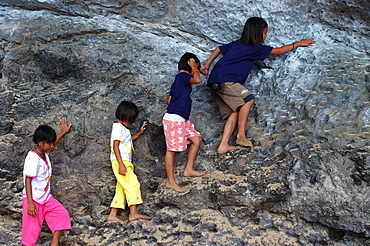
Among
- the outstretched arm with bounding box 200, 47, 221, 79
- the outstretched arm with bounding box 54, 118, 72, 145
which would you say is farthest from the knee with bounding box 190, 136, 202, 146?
the outstretched arm with bounding box 54, 118, 72, 145

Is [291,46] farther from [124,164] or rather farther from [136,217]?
[136,217]

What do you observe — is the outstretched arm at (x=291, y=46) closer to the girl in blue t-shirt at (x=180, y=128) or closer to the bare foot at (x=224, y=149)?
the girl in blue t-shirt at (x=180, y=128)

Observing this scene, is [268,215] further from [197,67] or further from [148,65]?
[148,65]

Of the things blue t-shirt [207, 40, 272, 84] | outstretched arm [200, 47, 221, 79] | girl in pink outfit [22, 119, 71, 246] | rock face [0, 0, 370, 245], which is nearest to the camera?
rock face [0, 0, 370, 245]

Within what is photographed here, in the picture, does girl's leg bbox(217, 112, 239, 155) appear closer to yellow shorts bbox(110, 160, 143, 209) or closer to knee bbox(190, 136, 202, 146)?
knee bbox(190, 136, 202, 146)

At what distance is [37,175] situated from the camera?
313 centimetres

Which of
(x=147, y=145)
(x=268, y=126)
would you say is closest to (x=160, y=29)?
(x=147, y=145)

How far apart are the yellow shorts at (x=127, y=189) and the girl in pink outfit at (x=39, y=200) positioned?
454 millimetres

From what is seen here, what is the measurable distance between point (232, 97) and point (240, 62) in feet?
1.21

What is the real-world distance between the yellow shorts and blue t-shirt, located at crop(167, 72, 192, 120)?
0.64 m

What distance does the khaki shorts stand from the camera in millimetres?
3363

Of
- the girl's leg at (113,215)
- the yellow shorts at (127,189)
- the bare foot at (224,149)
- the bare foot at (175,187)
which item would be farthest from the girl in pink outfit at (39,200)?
the bare foot at (224,149)

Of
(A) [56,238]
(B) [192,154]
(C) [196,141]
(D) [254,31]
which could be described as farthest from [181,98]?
(A) [56,238]

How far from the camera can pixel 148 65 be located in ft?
13.0
